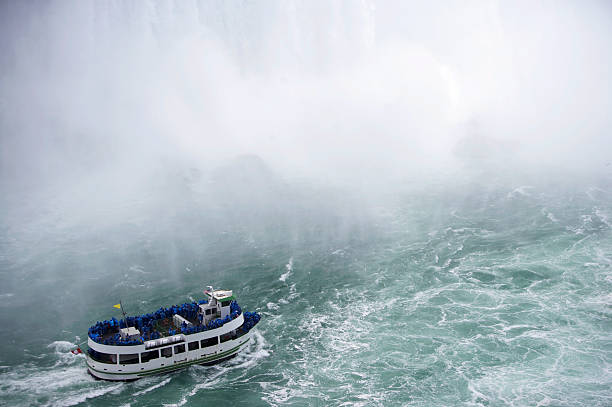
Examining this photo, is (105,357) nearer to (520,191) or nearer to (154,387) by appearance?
(154,387)

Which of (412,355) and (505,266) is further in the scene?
(505,266)

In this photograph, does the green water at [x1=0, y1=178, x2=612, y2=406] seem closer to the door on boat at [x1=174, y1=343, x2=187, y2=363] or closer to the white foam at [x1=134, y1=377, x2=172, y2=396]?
the white foam at [x1=134, y1=377, x2=172, y2=396]

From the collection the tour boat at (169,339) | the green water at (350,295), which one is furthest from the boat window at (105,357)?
the green water at (350,295)

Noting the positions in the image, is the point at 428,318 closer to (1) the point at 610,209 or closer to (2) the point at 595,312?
(2) the point at 595,312

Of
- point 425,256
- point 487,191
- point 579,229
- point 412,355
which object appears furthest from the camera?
point 487,191

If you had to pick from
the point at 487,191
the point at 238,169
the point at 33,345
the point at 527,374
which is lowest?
the point at 527,374

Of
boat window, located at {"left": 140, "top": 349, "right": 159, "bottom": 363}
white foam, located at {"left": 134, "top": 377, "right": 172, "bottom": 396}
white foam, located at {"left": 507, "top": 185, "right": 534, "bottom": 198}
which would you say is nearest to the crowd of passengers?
boat window, located at {"left": 140, "top": 349, "right": 159, "bottom": 363}

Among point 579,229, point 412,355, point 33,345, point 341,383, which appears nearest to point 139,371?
point 33,345
